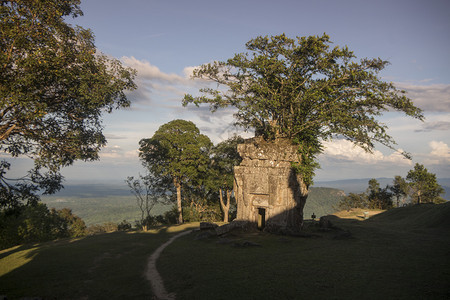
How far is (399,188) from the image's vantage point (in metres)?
67.4

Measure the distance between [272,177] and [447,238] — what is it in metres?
15.6

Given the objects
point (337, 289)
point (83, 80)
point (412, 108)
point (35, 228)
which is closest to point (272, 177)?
point (412, 108)

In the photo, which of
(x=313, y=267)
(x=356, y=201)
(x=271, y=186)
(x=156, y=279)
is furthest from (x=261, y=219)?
(x=356, y=201)

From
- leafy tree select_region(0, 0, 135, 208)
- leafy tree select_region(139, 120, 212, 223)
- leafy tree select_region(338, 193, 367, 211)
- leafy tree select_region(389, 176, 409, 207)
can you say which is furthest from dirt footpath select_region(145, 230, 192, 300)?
leafy tree select_region(389, 176, 409, 207)

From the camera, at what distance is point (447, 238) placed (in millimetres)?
22156

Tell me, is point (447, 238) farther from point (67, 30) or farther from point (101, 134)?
point (67, 30)

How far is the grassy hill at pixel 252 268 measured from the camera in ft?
41.9

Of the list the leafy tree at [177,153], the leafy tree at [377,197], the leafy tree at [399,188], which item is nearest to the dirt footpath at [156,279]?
the leafy tree at [177,153]

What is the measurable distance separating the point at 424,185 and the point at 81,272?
71188 mm

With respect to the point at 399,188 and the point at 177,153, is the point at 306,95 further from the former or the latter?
the point at 399,188

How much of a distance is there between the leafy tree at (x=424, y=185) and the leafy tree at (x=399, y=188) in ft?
A: 4.67

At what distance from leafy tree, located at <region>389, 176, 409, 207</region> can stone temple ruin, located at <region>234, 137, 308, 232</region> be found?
48843 millimetres

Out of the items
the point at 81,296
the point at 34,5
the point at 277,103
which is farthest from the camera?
the point at 277,103

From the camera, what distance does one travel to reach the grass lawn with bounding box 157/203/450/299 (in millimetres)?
12391
